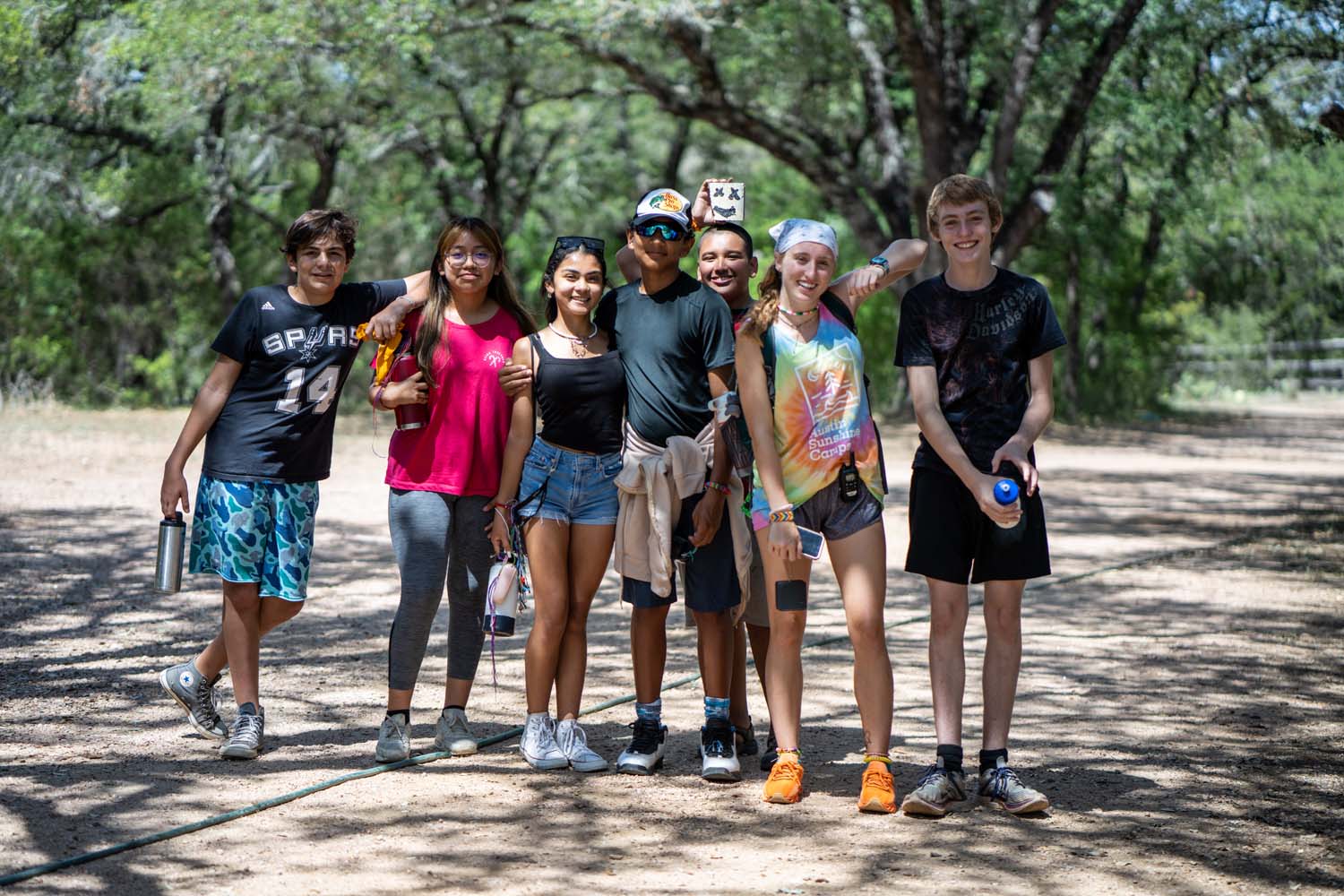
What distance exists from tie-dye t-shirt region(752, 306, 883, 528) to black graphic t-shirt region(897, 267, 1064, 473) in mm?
194

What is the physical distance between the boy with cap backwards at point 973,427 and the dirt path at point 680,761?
37 centimetres

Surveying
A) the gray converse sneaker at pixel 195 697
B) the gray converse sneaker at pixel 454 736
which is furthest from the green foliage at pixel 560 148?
the gray converse sneaker at pixel 195 697

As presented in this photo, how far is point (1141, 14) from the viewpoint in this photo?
19312 millimetres

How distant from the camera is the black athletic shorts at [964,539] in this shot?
4.76m

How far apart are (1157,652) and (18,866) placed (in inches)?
207

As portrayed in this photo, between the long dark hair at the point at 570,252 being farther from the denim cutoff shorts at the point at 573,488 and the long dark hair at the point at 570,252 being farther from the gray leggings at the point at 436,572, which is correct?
the gray leggings at the point at 436,572

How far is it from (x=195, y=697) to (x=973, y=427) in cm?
282

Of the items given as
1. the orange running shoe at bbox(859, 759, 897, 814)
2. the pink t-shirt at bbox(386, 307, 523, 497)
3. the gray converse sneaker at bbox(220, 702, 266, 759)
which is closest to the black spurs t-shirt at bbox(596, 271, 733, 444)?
the pink t-shirt at bbox(386, 307, 523, 497)

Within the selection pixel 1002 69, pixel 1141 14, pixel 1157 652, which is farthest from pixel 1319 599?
pixel 1002 69

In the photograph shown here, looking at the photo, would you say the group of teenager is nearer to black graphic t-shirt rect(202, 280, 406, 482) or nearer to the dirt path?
black graphic t-shirt rect(202, 280, 406, 482)

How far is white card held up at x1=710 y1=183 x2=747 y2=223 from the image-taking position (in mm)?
5055

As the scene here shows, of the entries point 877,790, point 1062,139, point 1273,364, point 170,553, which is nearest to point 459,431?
point 170,553

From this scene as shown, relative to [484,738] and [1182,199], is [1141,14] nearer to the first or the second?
[1182,199]

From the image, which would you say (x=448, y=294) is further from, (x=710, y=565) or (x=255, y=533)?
(x=710, y=565)
